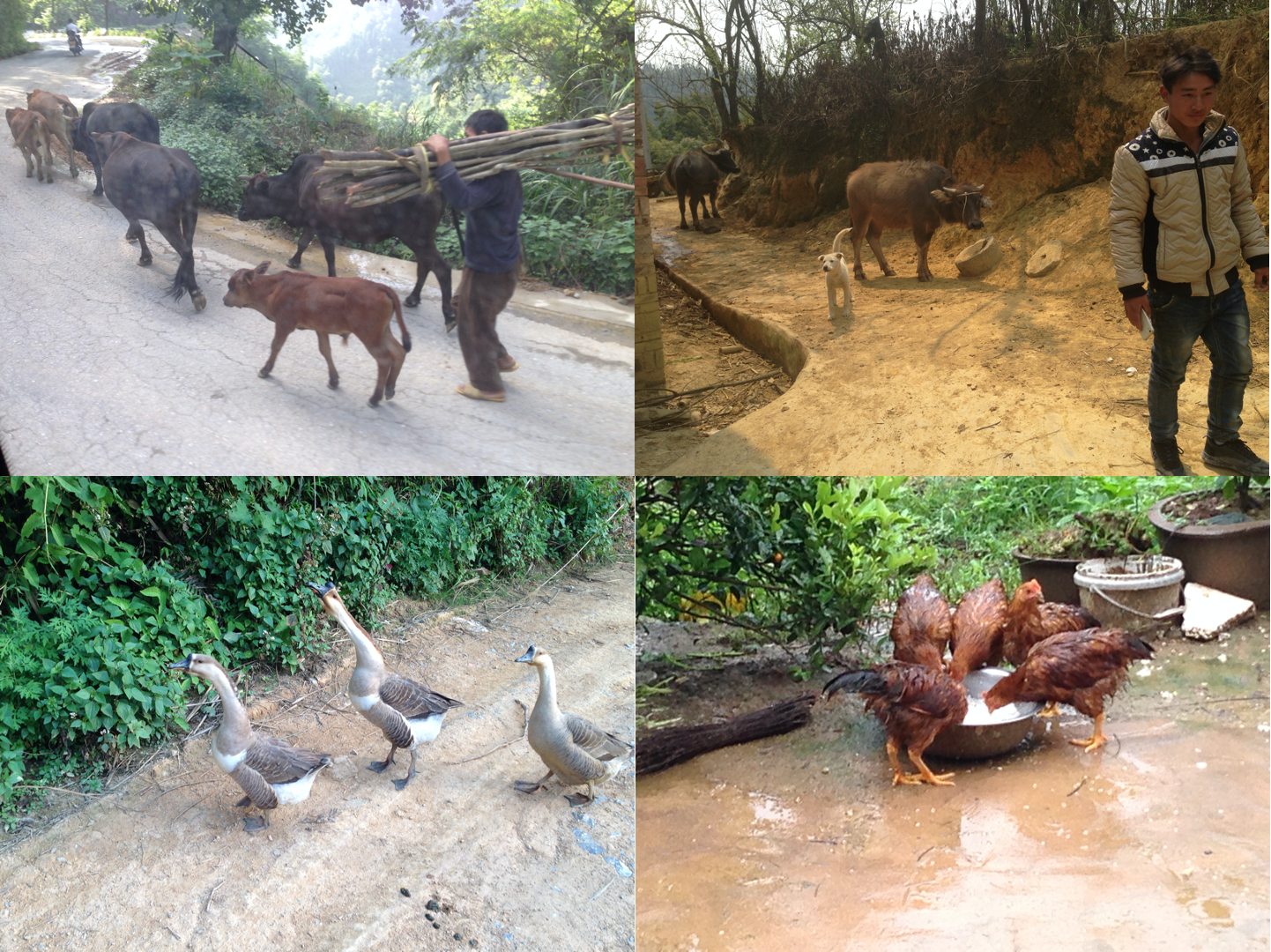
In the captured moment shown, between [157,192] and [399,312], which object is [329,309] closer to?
[399,312]

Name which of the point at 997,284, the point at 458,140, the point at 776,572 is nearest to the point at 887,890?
the point at 776,572

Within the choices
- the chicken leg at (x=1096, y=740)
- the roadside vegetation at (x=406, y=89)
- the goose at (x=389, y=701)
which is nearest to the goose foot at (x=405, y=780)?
the goose at (x=389, y=701)

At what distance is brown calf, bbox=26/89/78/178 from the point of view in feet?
8.29

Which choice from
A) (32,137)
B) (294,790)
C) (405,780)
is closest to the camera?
(32,137)

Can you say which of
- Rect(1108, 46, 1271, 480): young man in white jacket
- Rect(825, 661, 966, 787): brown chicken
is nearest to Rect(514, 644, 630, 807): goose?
Rect(825, 661, 966, 787): brown chicken

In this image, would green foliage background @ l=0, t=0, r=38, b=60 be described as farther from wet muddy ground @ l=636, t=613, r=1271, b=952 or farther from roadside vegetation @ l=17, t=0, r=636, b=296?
wet muddy ground @ l=636, t=613, r=1271, b=952

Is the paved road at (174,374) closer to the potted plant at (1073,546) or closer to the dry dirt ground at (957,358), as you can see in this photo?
the dry dirt ground at (957,358)

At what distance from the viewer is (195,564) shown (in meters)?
3.25

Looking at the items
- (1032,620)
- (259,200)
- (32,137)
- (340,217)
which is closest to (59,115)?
(32,137)

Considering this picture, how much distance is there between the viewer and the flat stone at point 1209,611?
71.9 inches

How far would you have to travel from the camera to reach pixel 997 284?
2.01 metres

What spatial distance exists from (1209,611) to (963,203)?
0.97 meters

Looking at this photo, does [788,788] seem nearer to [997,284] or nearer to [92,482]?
[997,284]

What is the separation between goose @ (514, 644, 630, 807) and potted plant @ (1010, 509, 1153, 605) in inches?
52.3
